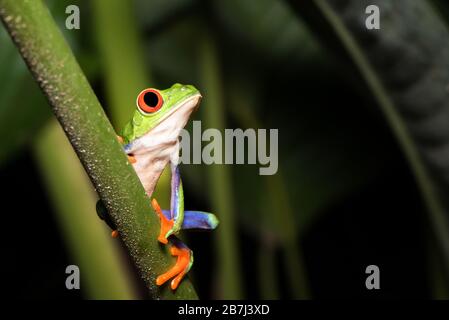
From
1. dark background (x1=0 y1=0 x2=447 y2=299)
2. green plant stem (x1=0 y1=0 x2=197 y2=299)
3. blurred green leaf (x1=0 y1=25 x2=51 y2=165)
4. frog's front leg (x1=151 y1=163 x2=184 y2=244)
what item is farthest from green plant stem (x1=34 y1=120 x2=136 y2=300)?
green plant stem (x1=0 y1=0 x2=197 y2=299)

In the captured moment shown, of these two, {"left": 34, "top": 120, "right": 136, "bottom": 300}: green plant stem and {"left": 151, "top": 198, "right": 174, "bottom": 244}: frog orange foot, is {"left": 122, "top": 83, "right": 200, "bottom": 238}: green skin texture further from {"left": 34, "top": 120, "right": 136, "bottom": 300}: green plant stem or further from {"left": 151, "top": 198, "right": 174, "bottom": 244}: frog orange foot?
{"left": 34, "top": 120, "right": 136, "bottom": 300}: green plant stem

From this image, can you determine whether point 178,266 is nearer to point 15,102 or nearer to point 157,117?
point 157,117

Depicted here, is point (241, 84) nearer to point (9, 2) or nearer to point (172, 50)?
point (172, 50)

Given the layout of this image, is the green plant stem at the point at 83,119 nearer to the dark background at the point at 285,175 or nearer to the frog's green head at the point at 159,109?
the frog's green head at the point at 159,109

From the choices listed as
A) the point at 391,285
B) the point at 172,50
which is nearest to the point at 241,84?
the point at 172,50

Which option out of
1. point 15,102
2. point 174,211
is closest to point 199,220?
point 174,211

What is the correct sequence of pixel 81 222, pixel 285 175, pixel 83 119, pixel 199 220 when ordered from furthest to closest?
1. pixel 285 175
2. pixel 81 222
3. pixel 199 220
4. pixel 83 119
